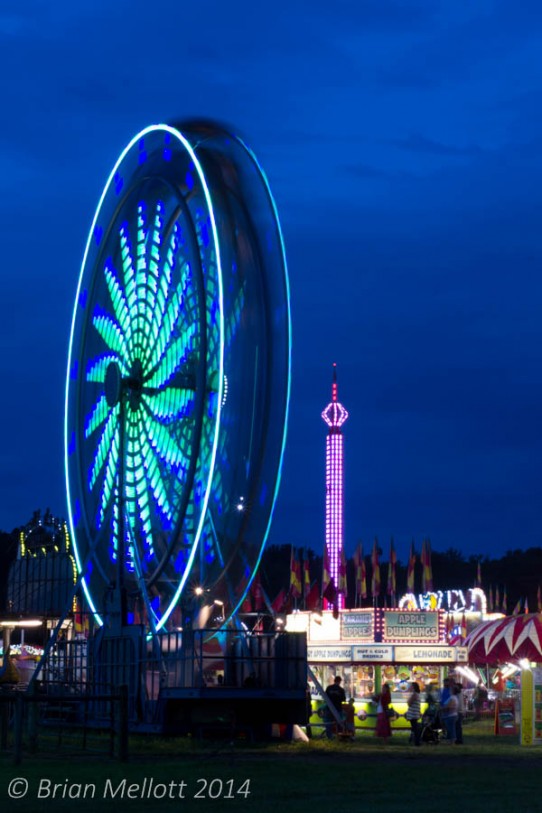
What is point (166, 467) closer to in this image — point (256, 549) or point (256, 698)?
point (256, 549)

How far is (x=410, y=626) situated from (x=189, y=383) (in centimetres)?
1657

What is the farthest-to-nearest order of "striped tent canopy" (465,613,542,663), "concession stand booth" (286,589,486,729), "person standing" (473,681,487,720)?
"person standing" (473,681,487,720), "concession stand booth" (286,589,486,729), "striped tent canopy" (465,613,542,663)

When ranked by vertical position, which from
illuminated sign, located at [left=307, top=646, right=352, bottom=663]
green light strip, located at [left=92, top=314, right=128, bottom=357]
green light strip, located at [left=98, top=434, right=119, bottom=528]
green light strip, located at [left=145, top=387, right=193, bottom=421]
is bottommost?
illuminated sign, located at [left=307, top=646, right=352, bottom=663]

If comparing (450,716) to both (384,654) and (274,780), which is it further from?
(384,654)

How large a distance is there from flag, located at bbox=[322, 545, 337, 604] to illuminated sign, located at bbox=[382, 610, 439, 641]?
7988 millimetres

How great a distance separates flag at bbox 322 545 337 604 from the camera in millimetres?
50625

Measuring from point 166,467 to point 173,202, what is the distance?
17.8ft

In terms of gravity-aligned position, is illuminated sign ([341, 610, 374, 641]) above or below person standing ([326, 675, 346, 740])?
above

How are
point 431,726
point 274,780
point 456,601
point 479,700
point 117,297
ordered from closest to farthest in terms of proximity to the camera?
point 274,780
point 431,726
point 117,297
point 479,700
point 456,601

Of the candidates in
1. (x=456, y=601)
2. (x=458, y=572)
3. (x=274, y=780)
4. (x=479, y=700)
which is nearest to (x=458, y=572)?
(x=458, y=572)

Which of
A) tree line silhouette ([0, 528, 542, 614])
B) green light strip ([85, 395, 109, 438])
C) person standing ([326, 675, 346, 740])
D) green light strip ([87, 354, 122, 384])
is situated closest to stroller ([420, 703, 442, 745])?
person standing ([326, 675, 346, 740])

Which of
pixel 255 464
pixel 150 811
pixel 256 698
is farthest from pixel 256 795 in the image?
pixel 255 464

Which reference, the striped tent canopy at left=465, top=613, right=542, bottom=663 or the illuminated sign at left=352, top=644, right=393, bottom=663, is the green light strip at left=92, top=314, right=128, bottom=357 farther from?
the striped tent canopy at left=465, top=613, right=542, bottom=663

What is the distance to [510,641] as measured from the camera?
39.4 m
